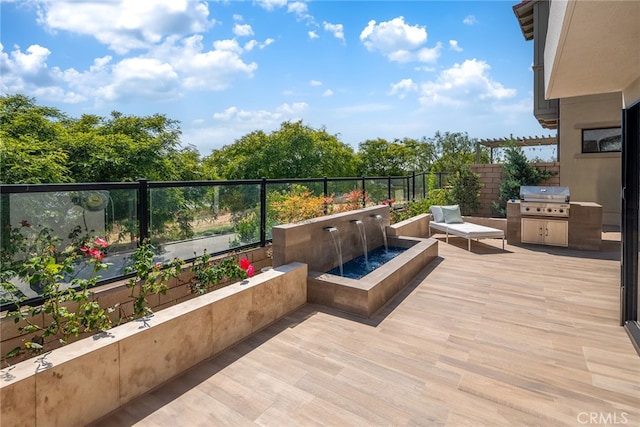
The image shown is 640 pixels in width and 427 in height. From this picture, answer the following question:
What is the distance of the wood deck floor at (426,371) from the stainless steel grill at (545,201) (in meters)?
3.15

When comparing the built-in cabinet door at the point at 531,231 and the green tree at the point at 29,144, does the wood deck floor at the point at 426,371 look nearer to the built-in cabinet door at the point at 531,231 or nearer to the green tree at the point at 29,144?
the built-in cabinet door at the point at 531,231

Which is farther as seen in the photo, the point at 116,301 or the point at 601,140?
the point at 601,140

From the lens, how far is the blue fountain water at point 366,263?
490 centimetres

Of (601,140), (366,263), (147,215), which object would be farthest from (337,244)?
(601,140)

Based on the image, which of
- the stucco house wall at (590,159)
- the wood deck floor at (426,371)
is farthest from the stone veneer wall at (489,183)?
the wood deck floor at (426,371)

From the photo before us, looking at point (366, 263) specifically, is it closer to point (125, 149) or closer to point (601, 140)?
point (125, 149)

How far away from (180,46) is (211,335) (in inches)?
318

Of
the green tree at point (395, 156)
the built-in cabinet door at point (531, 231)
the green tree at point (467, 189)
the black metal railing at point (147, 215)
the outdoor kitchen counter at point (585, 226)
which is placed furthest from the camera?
the green tree at point (395, 156)

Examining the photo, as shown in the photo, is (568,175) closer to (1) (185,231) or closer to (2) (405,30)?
(2) (405,30)

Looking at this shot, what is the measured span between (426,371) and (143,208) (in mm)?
3225

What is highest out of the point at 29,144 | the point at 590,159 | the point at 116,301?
the point at 29,144

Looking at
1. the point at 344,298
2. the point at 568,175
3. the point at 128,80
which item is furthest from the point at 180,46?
the point at 568,175

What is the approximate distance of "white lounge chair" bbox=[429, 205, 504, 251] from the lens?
670cm

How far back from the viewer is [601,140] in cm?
925
